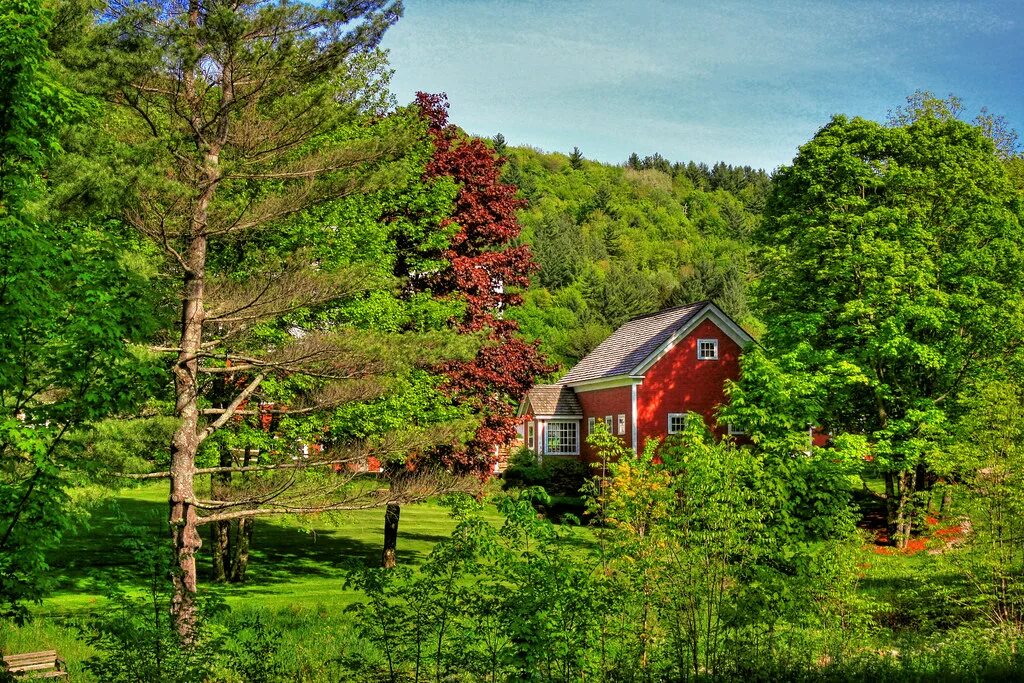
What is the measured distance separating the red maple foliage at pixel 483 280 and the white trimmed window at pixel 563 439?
50.4 feet

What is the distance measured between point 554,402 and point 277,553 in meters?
17.4

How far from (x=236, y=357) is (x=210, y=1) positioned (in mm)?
5529

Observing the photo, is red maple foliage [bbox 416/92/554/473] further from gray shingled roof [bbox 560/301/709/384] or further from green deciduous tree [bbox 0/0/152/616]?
green deciduous tree [bbox 0/0/152/616]

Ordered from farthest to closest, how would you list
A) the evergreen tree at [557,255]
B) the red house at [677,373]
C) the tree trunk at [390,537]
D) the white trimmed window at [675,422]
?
the evergreen tree at [557,255]
the white trimmed window at [675,422]
the red house at [677,373]
the tree trunk at [390,537]

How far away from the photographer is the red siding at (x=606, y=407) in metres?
33.6

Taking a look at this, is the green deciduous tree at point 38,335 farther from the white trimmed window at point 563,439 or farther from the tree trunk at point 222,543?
the white trimmed window at point 563,439

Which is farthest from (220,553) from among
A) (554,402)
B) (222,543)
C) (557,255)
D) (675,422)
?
(557,255)

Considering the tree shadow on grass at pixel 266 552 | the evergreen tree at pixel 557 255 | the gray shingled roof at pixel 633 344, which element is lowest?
the tree shadow on grass at pixel 266 552

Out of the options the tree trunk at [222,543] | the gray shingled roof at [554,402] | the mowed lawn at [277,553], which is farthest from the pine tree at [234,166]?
the gray shingled roof at [554,402]

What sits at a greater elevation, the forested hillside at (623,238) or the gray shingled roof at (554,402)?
the forested hillside at (623,238)

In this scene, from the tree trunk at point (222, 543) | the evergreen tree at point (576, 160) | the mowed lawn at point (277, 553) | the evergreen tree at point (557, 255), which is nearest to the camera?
the mowed lawn at point (277, 553)

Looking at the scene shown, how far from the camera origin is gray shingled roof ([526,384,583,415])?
126 feet

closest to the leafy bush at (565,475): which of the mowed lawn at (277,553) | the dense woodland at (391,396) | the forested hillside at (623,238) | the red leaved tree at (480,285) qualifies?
the mowed lawn at (277,553)

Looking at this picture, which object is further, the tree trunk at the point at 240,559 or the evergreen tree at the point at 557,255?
the evergreen tree at the point at 557,255
